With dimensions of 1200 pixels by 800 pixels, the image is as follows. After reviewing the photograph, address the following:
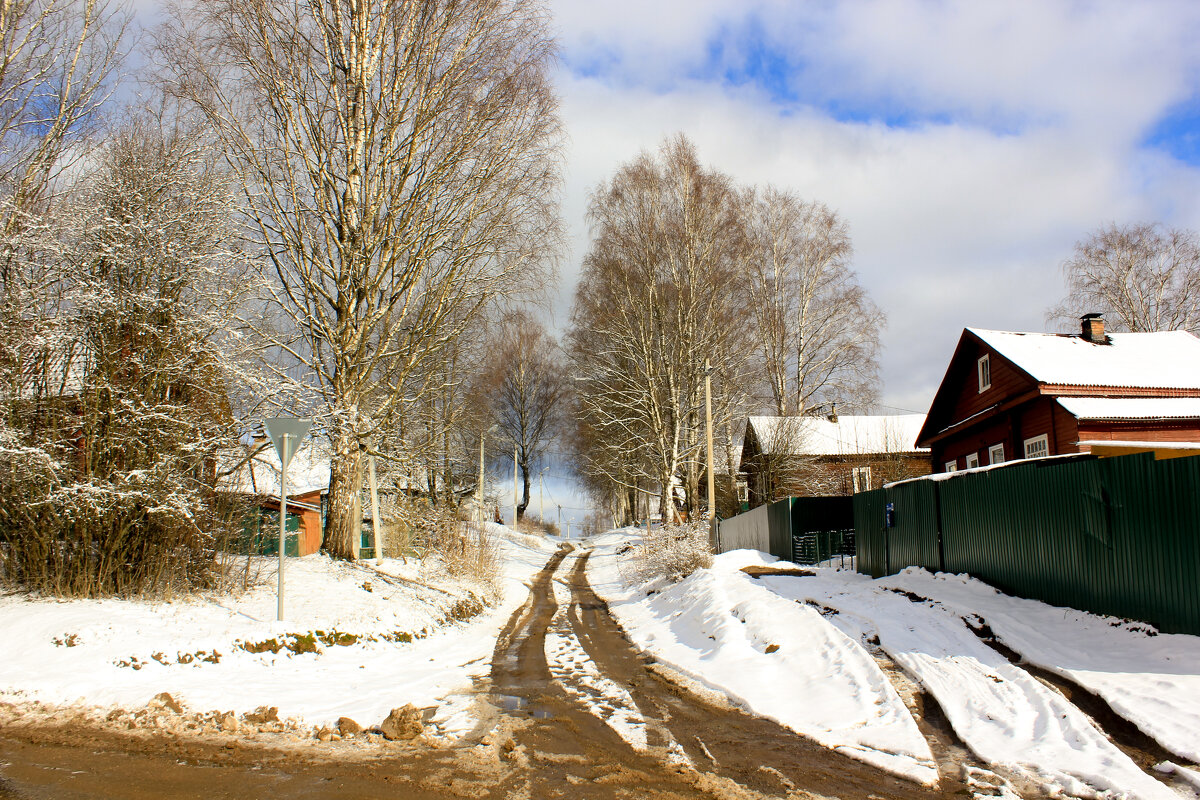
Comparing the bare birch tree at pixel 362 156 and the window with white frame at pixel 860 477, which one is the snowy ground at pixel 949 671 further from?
the window with white frame at pixel 860 477

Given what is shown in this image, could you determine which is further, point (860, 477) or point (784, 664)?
point (860, 477)

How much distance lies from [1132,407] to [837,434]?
21.9 metres

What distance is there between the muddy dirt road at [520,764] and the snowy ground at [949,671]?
22.0 inches

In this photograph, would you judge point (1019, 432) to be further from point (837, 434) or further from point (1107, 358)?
point (837, 434)

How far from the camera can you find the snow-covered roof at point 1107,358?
758 inches

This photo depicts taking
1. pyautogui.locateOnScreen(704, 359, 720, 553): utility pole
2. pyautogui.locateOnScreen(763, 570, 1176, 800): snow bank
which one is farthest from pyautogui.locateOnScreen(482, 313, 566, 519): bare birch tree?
pyautogui.locateOnScreen(763, 570, 1176, 800): snow bank

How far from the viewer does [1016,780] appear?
478cm

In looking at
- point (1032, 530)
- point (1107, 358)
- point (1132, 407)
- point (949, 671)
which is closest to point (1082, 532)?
point (1032, 530)

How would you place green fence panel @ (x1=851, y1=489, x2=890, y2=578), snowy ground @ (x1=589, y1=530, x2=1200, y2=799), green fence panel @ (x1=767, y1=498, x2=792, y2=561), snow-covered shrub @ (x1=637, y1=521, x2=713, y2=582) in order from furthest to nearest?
1. green fence panel @ (x1=767, y1=498, x2=792, y2=561)
2. snow-covered shrub @ (x1=637, y1=521, x2=713, y2=582)
3. green fence panel @ (x1=851, y1=489, x2=890, y2=578)
4. snowy ground @ (x1=589, y1=530, x2=1200, y2=799)

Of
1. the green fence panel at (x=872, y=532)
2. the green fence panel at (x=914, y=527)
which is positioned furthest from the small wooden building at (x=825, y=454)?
the green fence panel at (x=914, y=527)

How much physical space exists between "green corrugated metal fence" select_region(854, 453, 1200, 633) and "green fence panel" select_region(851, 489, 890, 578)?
1762 mm

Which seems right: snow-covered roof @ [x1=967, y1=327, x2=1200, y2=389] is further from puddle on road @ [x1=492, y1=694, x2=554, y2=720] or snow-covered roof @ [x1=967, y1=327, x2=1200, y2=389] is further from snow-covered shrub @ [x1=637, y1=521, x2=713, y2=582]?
puddle on road @ [x1=492, y1=694, x2=554, y2=720]

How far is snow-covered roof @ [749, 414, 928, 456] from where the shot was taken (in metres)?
33.5

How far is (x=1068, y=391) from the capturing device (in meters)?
18.8
